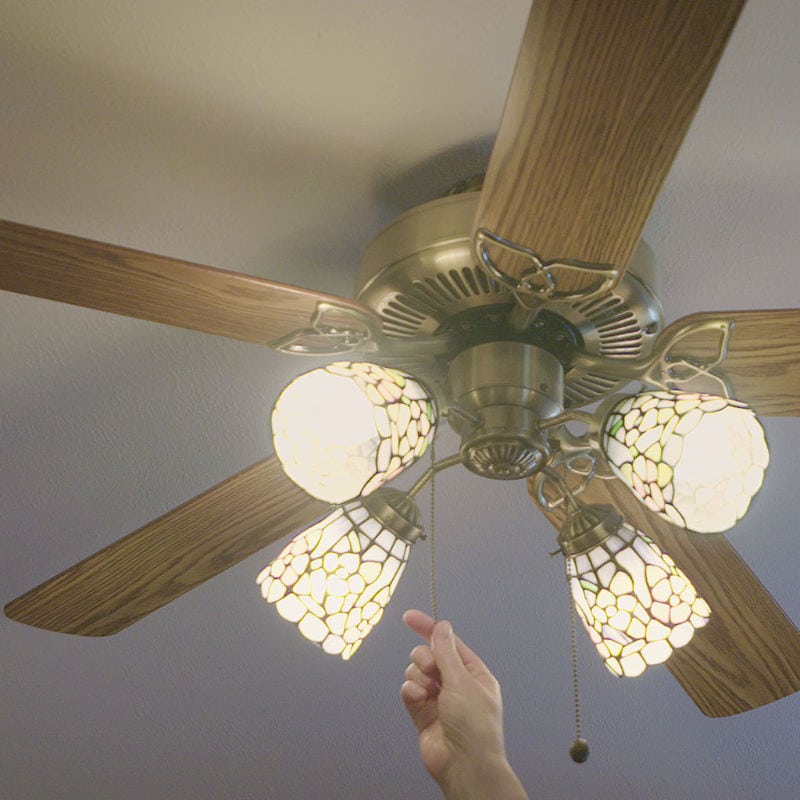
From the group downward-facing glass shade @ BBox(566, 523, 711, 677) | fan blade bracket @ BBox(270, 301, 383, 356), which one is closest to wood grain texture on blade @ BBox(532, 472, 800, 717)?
downward-facing glass shade @ BBox(566, 523, 711, 677)

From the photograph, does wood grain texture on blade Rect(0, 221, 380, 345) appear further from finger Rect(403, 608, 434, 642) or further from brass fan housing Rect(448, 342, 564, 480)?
finger Rect(403, 608, 434, 642)

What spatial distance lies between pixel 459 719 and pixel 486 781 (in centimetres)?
7

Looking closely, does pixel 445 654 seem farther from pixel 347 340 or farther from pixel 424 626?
pixel 347 340

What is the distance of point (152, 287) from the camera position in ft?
2.69

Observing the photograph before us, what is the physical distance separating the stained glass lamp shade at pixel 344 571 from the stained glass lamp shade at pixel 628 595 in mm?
167

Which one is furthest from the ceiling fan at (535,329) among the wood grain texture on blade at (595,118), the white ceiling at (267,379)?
the white ceiling at (267,379)

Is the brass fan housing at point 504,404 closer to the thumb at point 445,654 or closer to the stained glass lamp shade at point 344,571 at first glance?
the stained glass lamp shade at point 344,571

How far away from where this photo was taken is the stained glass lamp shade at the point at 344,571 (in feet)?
2.91

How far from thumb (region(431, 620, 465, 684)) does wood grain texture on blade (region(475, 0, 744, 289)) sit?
421mm

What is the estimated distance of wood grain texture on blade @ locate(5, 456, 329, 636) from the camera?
3.31 feet

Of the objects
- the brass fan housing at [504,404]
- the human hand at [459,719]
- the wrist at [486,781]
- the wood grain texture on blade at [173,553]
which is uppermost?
the wood grain texture on blade at [173,553]

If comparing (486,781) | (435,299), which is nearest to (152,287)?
(435,299)

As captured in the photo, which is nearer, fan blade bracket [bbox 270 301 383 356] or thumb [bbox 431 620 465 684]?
fan blade bracket [bbox 270 301 383 356]

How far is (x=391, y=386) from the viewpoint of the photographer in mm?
808
